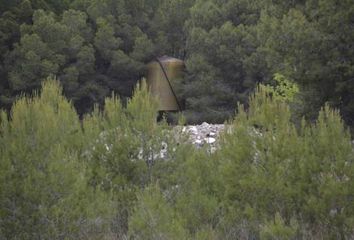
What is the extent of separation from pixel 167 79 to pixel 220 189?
2684 centimetres

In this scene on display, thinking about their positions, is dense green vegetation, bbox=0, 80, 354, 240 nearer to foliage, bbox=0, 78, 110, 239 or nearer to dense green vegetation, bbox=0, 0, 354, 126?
foliage, bbox=0, 78, 110, 239

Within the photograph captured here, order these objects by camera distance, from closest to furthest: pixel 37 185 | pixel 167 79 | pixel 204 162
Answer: pixel 37 185, pixel 204 162, pixel 167 79

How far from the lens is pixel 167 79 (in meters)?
34.5

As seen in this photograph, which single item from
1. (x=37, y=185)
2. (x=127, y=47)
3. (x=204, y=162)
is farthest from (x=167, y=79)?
(x=37, y=185)

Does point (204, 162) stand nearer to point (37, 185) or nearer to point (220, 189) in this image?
point (220, 189)

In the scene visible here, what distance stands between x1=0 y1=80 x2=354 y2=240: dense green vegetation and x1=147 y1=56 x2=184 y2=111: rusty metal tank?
2640cm

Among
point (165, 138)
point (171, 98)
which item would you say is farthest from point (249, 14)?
point (165, 138)

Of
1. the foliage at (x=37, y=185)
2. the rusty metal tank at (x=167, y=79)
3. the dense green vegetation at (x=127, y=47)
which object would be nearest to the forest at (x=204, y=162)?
the foliage at (x=37, y=185)

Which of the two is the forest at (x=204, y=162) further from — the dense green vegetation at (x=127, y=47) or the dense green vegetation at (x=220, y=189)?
the dense green vegetation at (x=127, y=47)

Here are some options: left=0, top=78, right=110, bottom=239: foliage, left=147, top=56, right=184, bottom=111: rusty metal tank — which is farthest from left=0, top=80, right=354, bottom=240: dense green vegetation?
left=147, top=56, right=184, bottom=111: rusty metal tank

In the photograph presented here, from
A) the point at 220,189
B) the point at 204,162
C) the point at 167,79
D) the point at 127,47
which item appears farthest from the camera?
the point at 127,47

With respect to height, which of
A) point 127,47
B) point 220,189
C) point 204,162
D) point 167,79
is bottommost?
point 220,189

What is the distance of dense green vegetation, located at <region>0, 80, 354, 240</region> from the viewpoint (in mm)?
6855

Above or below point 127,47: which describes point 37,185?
below
